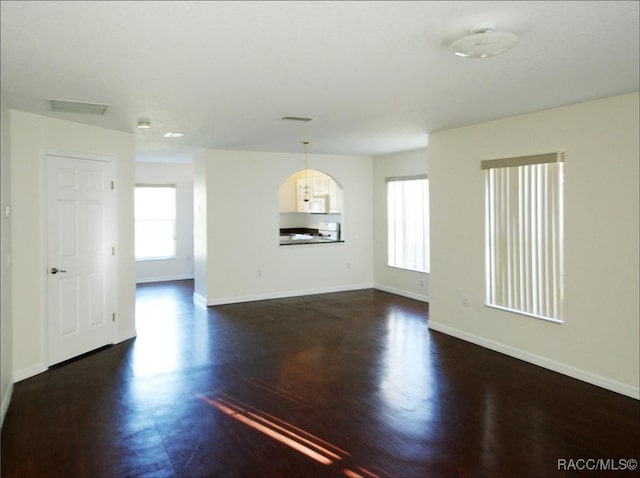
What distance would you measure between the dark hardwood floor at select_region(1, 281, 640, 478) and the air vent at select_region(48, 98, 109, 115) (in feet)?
7.90

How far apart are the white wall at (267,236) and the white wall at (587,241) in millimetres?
3473

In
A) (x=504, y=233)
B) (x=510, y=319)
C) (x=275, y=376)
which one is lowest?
(x=275, y=376)

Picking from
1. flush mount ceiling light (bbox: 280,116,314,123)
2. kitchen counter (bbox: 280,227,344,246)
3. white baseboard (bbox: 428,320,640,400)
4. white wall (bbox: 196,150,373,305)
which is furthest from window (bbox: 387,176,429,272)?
flush mount ceiling light (bbox: 280,116,314,123)

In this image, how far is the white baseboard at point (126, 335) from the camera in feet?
17.3

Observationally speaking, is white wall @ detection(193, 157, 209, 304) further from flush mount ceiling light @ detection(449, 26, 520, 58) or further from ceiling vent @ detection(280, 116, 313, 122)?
flush mount ceiling light @ detection(449, 26, 520, 58)

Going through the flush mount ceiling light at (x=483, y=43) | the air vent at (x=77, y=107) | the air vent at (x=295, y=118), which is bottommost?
the flush mount ceiling light at (x=483, y=43)

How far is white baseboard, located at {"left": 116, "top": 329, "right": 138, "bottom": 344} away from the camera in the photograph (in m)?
5.29

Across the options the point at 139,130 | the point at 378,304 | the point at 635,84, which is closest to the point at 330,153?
the point at 378,304

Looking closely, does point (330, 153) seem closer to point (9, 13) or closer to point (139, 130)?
point (139, 130)

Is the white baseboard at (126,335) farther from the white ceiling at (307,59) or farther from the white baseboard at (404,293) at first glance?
the white baseboard at (404,293)

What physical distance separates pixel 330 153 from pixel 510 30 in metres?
5.51

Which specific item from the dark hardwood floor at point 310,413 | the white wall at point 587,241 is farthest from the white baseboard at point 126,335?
the white wall at point 587,241

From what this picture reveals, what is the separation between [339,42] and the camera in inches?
99.7

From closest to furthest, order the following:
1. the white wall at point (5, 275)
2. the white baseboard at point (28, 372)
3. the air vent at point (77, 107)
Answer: the white wall at point (5, 275)
the air vent at point (77, 107)
the white baseboard at point (28, 372)
